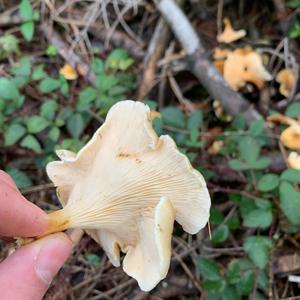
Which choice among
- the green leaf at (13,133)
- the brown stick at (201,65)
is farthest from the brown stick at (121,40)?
the green leaf at (13,133)

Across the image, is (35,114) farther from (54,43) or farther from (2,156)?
(54,43)

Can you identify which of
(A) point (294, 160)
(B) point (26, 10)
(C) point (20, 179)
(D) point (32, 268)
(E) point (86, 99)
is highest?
(B) point (26, 10)

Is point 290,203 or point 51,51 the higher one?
point 51,51

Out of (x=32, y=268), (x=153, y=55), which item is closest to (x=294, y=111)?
(x=153, y=55)

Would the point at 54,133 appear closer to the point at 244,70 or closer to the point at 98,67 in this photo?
the point at 98,67

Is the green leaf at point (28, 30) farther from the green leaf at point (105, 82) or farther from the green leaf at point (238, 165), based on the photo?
the green leaf at point (238, 165)

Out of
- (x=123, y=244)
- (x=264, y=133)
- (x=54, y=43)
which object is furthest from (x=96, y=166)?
(x=54, y=43)
